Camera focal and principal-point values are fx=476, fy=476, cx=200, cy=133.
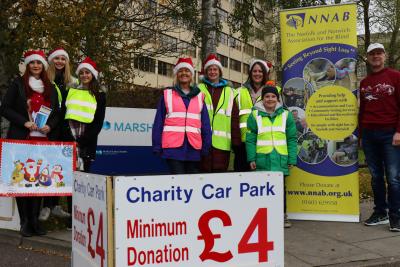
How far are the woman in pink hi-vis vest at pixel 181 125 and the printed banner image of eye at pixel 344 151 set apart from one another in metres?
2.14

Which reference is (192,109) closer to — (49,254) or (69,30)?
(49,254)

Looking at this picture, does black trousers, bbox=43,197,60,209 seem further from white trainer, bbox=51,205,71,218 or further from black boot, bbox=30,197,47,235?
black boot, bbox=30,197,47,235

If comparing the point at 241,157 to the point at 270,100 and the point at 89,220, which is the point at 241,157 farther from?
the point at 89,220

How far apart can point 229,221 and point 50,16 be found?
26.3ft

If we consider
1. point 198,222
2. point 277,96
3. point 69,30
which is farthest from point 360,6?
point 198,222

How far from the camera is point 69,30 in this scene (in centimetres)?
955

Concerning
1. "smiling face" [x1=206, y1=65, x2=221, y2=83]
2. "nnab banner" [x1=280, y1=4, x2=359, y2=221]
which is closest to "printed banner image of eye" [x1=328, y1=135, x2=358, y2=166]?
"nnab banner" [x1=280, y1=4, x2=359, y2=221]

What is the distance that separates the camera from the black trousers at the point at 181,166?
16.0ft

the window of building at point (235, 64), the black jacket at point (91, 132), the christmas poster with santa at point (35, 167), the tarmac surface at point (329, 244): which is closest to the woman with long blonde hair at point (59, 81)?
the black jacket at point (91, 132)

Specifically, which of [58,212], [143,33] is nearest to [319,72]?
[58,212]

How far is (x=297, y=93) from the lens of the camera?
21.2 feet

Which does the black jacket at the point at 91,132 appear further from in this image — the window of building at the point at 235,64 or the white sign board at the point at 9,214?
the window of building at the point at 235,64

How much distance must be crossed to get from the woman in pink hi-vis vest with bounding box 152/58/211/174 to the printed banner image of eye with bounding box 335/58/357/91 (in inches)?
88.3

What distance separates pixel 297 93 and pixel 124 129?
277cm
